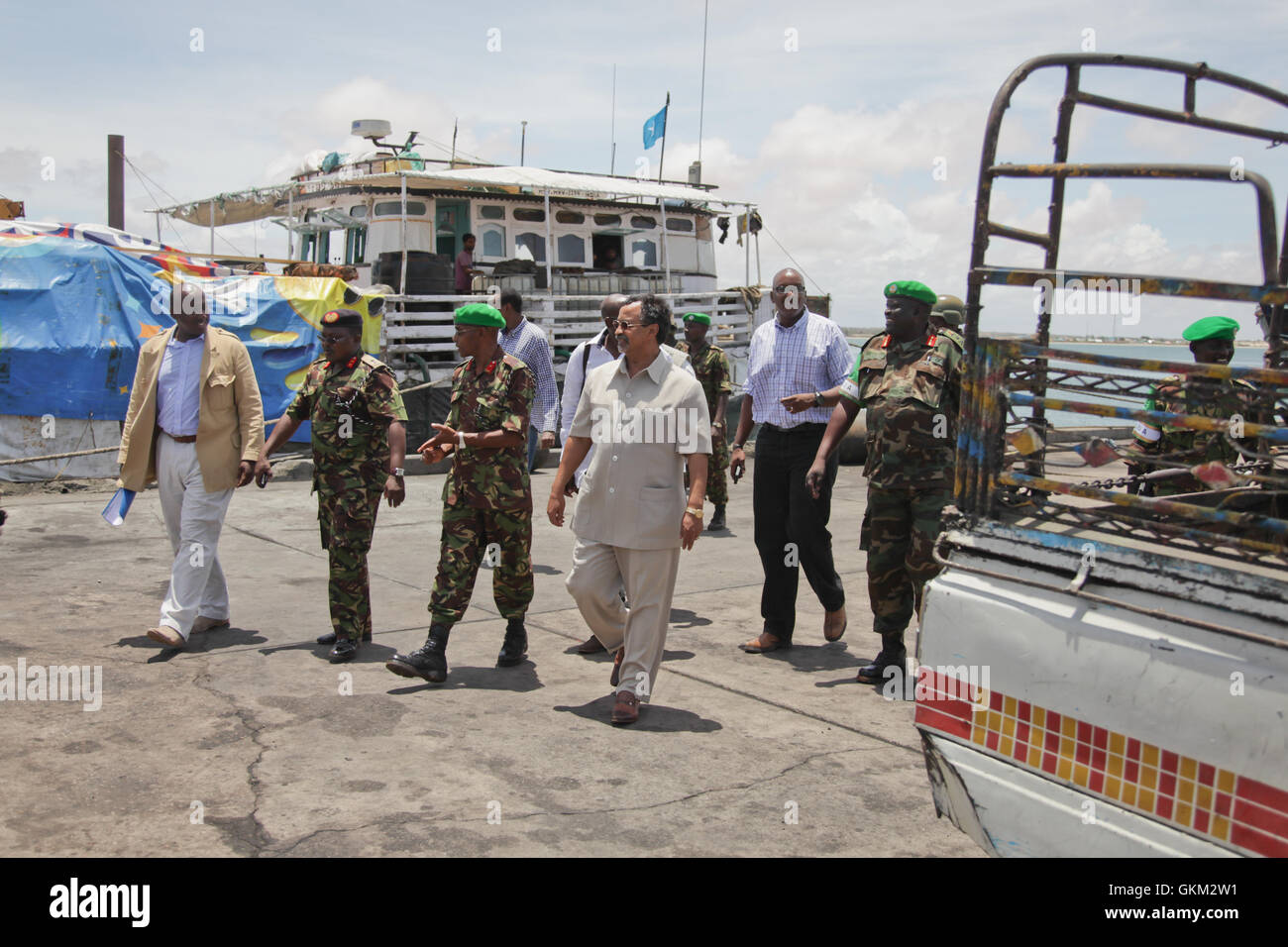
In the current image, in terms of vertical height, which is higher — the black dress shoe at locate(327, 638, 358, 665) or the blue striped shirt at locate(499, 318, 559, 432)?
the blue striped shirt at locate(499, 318, 559, 432)

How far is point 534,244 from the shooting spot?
1992cm

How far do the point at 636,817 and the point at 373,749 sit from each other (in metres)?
1.16

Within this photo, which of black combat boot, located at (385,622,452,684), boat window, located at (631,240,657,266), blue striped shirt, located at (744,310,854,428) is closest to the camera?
black combat boot, located at (385,622,452,684)

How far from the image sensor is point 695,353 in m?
8.66

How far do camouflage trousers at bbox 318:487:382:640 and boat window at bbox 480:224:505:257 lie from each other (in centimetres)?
1419

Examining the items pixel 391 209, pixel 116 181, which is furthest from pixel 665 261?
pixel 116 181

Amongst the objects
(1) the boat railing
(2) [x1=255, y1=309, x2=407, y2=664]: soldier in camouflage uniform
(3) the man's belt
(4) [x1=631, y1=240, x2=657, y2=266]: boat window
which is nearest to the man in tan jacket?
(2) [x1=255, y1=309, x2=407, y2=664]: soldier in camouflage uniform

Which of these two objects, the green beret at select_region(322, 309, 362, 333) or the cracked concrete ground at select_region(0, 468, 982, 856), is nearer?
the cracked concrete ground at select_region(0, 468, 982, 856)

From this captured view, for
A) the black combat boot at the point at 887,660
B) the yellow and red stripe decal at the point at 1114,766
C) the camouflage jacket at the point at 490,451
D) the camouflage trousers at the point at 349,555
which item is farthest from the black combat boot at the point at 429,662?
the yellow and red stripe decal at the point at 1114,766

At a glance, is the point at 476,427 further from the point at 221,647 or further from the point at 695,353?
the point at 695,353

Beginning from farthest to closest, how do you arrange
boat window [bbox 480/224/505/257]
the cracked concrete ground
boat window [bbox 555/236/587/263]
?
boat window [bbox 555/236/587/263] < boat window [bbox 480/224/505/257] < the cracked concrete ground

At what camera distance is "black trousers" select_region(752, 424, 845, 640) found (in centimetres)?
585

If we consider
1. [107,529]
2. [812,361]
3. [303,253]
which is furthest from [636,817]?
[303,253]

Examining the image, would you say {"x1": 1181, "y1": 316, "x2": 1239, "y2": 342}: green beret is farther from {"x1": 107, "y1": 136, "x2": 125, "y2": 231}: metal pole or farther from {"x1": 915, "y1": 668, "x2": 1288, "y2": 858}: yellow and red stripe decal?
{"x1": 107, "y1": 136, "x2": 125, "y2": 231}: metal pole
